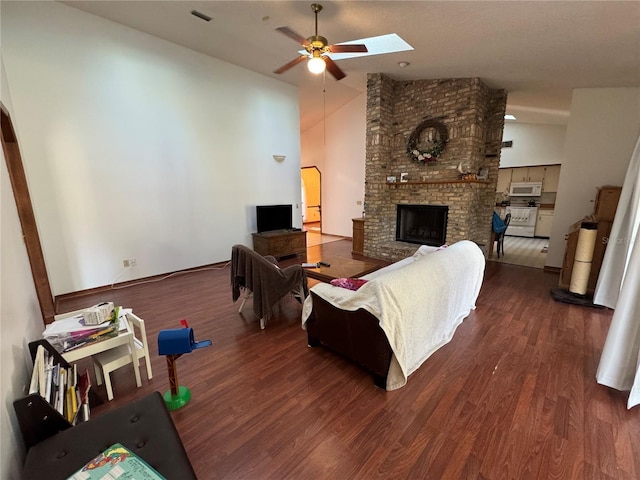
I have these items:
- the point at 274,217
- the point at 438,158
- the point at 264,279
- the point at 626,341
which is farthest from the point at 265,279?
the point at 438,158

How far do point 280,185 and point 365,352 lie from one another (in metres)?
4.48

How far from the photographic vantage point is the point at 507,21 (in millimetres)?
2729

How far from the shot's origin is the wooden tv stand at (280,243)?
5.15 metres

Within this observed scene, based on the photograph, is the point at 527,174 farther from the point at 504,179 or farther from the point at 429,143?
the point at 429,143

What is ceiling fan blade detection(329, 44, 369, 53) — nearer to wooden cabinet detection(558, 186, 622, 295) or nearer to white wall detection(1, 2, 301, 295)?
white wall detection(1, 2, 301, 295)

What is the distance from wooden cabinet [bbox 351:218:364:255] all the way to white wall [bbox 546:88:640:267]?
11.0 ft

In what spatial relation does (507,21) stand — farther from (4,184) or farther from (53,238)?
(53,238)

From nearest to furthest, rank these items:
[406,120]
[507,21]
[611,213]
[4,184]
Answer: [4,184] < [507,21] < [611,213] < [406,120]

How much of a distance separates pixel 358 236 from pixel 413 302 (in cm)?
399

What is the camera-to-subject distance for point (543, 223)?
755 cm

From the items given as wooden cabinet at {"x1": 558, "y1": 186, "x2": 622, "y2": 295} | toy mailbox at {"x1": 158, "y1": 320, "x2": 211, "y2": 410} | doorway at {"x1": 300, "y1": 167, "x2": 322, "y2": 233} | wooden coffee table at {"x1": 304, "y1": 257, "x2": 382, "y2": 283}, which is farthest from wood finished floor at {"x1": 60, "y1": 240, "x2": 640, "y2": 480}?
doorway at {"x1": 300, "y1": 167, "x2": 322, "y2": 233}

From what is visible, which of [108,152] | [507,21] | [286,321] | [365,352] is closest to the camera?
A: [365,352]

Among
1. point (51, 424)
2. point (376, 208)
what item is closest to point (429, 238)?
point (376, 208)

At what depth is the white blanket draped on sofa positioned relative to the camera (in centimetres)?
180
